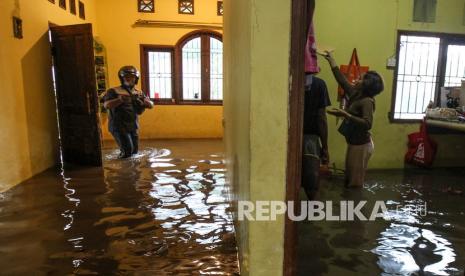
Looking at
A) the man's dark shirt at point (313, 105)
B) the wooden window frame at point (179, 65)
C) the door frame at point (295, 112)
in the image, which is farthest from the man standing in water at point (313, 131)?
the wooden window frame at point (179, 65)

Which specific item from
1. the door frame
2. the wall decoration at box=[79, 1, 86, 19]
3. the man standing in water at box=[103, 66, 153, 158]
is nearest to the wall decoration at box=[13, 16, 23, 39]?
the man standing in water at box=[103, 66, 153, 158]

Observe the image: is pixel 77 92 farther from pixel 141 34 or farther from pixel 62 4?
pixel 141 34

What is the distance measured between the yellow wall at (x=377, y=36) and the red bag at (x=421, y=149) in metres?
0.09

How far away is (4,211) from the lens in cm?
307

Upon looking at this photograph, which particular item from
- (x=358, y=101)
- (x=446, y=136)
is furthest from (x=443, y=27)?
(x=358, y=101)

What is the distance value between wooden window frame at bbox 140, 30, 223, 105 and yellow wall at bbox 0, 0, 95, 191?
1.96 m

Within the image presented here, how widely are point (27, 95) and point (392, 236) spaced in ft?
14.7

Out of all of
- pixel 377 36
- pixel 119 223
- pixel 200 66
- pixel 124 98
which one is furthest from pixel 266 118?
Answer: pixel 200 66

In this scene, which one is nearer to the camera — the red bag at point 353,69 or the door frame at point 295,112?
the door frame at point 295,112

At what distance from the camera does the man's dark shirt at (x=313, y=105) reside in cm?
264

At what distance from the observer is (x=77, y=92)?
471cm

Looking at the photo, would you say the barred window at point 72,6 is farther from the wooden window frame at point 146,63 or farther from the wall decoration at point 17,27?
the wall decoration at point 17,27

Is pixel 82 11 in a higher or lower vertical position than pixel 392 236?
higher

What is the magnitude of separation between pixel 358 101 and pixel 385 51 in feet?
4.62
